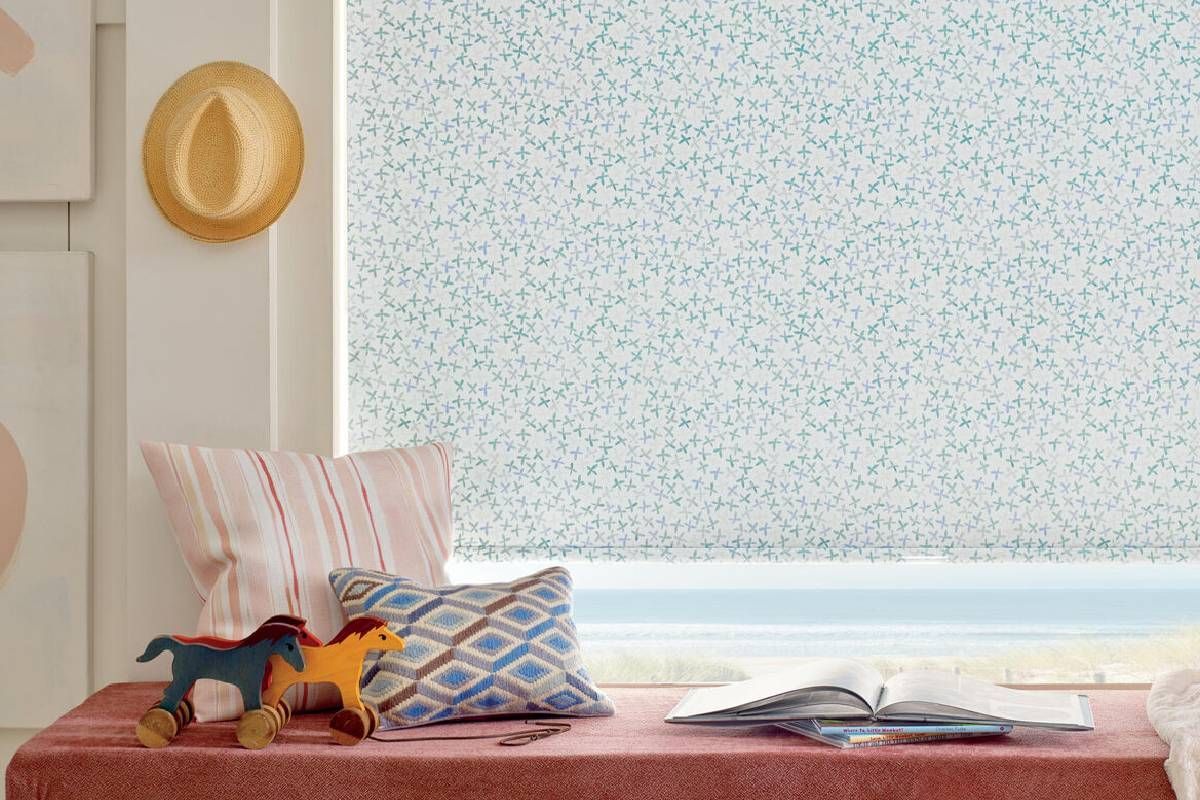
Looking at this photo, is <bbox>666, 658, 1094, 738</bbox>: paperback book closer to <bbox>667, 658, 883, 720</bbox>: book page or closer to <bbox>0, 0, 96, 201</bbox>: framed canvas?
<bbox>667, 658, 883, 720</bbox>: book page

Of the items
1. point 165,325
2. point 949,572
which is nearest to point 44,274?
point 165,325

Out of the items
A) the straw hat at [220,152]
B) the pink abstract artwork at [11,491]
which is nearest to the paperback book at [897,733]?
the straw hat at [220,152]

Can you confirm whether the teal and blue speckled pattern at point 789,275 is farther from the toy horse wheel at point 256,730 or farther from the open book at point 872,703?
the toy horse wheel at point 256,730

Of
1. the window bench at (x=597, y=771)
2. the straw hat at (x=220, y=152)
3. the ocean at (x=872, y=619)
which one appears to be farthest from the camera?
the ocean at (x=872, y=619)

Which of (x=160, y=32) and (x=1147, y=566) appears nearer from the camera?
(x=160, y=32)

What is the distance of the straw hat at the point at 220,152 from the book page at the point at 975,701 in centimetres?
167

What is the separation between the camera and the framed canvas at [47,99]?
8.69 ft

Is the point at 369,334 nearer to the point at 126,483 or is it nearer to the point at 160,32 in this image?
the point at 126,483

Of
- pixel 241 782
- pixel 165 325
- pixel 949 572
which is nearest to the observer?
pixel 241 782

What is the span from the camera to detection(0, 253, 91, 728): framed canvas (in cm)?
263

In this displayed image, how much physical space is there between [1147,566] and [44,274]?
2699 mm

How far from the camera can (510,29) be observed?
108 inches

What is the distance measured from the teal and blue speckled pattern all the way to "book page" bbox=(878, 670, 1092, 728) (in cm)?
56

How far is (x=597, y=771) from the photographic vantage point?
189 centimetres
